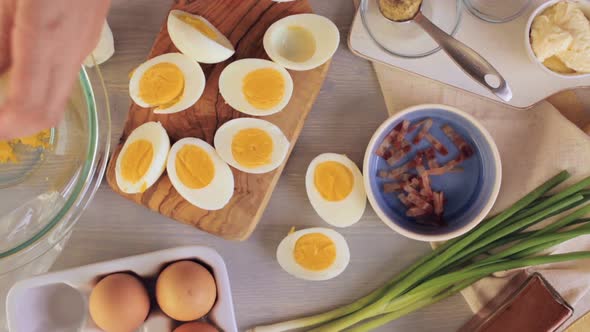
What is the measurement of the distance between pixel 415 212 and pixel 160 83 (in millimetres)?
670

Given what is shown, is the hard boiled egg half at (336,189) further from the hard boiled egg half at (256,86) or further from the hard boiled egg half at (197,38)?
the hard boiled egg half at (197,38)

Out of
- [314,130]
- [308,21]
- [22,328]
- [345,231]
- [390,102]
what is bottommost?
[22,328]

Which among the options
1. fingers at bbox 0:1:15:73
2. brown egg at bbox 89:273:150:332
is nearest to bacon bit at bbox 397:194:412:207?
brown egg at bbox 89:273:150:332

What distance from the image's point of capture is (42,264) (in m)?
1.34

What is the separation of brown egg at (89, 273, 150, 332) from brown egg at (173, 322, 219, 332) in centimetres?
9

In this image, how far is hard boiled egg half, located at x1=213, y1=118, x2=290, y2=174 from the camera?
124 centimetres

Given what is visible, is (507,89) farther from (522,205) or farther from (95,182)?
(95,182)

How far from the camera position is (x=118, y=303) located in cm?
115

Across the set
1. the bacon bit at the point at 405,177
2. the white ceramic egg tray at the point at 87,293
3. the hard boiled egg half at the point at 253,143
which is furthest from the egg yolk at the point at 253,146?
the bacon bit at the point at 405,177

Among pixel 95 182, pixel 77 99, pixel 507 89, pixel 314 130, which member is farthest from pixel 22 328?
pixel 507 89

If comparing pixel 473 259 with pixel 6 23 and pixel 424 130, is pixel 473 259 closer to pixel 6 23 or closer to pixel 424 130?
pixel 424 130

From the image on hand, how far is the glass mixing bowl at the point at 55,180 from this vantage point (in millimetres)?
1114

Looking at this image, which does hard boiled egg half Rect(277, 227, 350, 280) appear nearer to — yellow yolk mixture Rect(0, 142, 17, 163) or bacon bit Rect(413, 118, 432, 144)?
bacon bit Rect(413, 118, 432, 144)

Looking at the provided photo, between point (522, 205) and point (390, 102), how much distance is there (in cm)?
39
